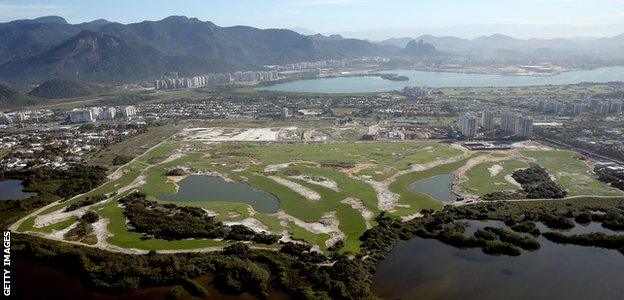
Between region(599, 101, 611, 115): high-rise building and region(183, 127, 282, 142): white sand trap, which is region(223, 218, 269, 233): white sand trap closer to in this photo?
region(183, 127, 282, 142): white sand trap

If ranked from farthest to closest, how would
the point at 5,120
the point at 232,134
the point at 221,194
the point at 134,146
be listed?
1. the point at 5,120
2. the point at 232,134
3. the point at 134,146
4. the point at 221,194

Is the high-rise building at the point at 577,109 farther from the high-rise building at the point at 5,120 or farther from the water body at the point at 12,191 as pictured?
the high-rise building at the point at 5,120

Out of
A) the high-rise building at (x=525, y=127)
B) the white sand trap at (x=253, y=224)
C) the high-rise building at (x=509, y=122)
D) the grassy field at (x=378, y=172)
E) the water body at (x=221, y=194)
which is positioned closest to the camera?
the white sand trap at (x=253, y=224)

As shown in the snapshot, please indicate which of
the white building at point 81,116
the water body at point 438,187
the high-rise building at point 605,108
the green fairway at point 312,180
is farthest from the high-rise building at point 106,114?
the high-rise building at point 605,108

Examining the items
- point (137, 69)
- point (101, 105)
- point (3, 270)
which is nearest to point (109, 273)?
point (3, 270)

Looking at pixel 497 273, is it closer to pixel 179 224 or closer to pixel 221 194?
pixel 179 224

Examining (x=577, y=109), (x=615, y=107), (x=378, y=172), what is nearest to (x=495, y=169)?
(x=378, y=172)
